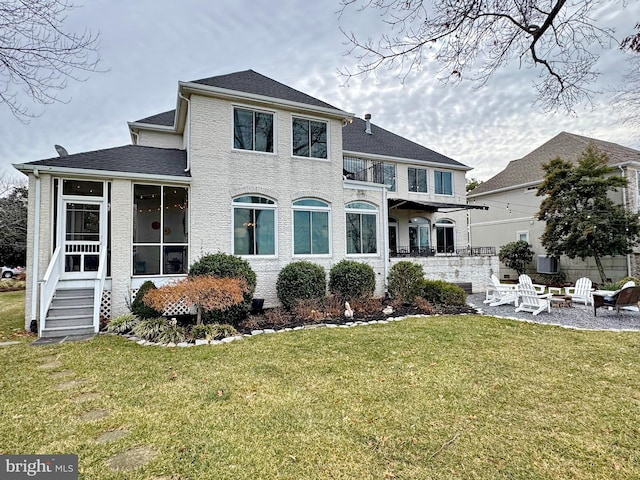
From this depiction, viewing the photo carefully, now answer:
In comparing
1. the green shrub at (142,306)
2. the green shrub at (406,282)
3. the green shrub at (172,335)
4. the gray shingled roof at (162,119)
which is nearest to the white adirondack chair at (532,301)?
the green shrub at (406,282)

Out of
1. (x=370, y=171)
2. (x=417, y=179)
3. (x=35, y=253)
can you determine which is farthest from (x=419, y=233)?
(x=35, y=253)

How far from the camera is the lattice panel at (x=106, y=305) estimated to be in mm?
9141

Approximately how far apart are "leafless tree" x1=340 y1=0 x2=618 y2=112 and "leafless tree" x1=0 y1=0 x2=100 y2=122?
4.06 meters

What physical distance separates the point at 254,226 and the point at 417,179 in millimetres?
11889

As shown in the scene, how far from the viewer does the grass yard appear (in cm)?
290

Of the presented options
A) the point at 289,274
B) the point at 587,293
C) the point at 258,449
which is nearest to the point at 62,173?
the point at 289,274

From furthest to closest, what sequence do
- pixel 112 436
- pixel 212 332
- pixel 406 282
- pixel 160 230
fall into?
pixel 406 282
pixel 160 230
pixel 212 332
pixel 112 436

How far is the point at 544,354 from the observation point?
6098 millimetres

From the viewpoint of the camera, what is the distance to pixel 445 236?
20.1m

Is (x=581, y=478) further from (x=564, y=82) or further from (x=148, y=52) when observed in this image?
(x=148, y=52)

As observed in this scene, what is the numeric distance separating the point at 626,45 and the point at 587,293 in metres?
9.83

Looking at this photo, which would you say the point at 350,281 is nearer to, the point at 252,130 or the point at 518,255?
the point at 252,130

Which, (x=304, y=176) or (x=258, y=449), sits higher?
(x=304, y=176)

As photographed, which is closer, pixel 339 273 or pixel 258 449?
pixel 258 449
